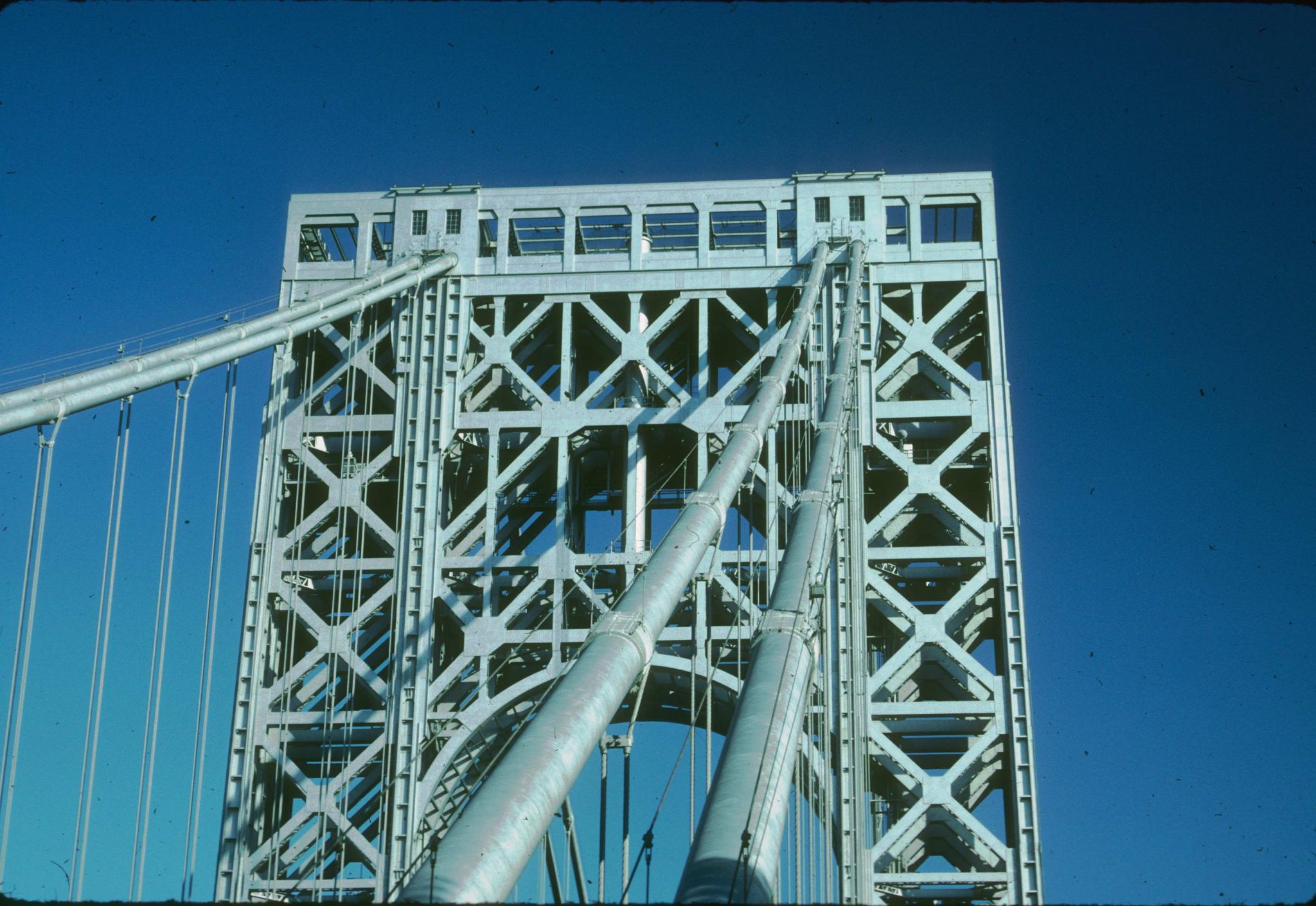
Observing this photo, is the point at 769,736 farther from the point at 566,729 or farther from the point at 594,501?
the point at 594,501

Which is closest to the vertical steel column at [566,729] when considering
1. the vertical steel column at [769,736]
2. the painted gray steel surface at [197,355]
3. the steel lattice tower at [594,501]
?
the vertical steel column at [769,736]

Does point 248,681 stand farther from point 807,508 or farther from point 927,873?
point 807,508

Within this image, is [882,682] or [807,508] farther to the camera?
[882,682]

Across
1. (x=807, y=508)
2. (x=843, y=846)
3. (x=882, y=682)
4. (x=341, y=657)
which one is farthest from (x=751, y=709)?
(x=341, y=657)

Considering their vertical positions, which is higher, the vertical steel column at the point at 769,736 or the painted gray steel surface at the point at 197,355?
the painted gray steel surface at the point at 197,355

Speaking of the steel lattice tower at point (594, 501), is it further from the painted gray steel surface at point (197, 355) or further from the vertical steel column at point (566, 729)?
the vertical steel column at point (566, 729)

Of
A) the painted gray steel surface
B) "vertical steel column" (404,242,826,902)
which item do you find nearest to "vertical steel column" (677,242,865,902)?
"vertical steel column" (404,242,826,902)

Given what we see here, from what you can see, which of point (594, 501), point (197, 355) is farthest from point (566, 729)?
point (594, 501)

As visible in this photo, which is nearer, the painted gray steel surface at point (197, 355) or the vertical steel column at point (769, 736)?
the vertical steel column at point (769, 736)

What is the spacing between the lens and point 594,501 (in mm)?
38281

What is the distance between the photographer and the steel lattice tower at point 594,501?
1347 inches

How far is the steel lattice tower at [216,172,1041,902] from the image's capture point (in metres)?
34.2

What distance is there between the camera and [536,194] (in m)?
38.9

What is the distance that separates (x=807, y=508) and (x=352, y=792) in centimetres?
1466
